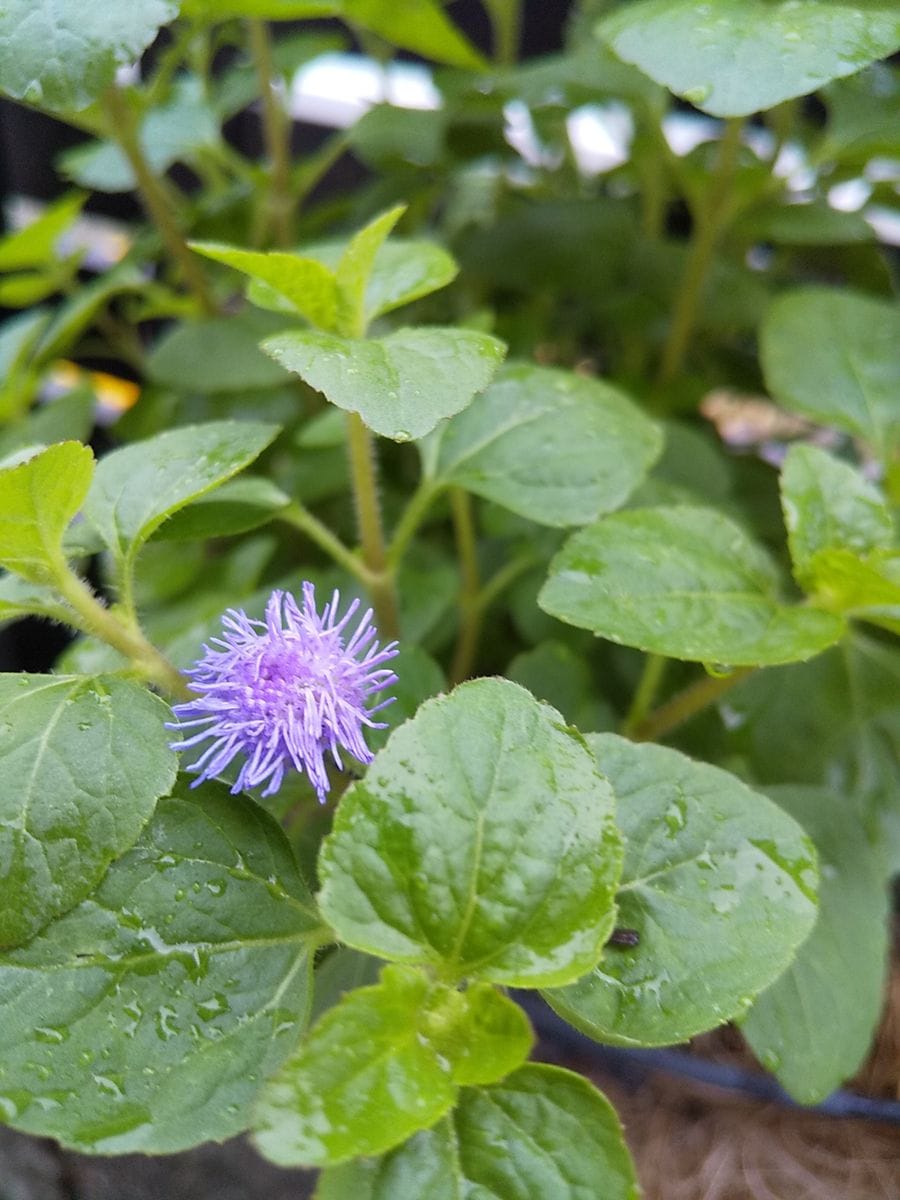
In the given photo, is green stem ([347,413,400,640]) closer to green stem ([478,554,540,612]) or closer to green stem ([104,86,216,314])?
green stem ([478,554,540,612])

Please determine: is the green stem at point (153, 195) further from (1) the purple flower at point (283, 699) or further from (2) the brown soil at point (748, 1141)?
(2) the brown soil at point (748, 1141)

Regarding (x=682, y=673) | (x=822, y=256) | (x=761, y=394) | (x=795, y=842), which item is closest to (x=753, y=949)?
(x=795, y=842)

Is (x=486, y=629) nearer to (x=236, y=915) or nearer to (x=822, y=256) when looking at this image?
(x=236, y=915)

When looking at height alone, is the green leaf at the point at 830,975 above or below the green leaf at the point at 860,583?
below

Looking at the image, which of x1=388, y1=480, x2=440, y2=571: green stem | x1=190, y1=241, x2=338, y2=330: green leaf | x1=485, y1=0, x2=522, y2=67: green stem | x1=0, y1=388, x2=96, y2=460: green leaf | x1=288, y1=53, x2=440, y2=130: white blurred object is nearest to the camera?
x1=190, y1=241, x2=338, y2=330: green leaf

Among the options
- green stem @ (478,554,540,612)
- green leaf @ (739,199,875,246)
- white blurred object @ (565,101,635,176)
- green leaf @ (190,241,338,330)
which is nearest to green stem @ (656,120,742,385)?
green leaf @ (739,199,875,246)

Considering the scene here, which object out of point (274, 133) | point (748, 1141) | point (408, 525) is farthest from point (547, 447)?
point (748, 1141)

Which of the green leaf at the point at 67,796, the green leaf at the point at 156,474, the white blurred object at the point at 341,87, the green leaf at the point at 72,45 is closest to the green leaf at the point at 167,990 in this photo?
the green leaf at the point at 67,796
